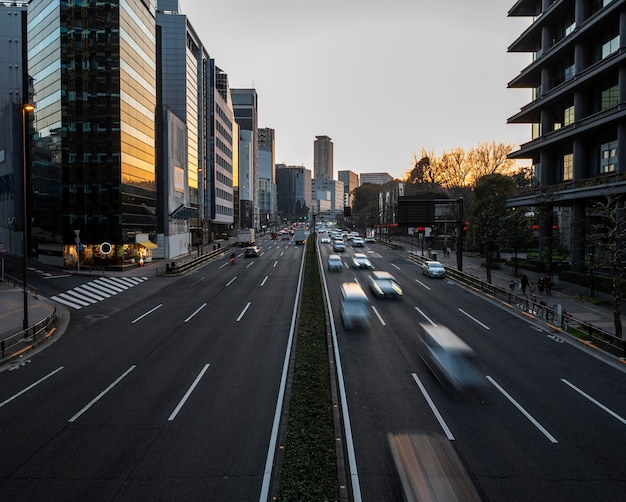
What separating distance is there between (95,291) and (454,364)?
3164cm

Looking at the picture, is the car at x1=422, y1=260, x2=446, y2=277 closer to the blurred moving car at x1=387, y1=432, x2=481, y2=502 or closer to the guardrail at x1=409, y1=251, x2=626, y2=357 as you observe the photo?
the guardrail at x1=409, y1=251, x2=626, y2=357

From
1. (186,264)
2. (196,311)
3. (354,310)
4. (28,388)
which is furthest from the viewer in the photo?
(186,264)

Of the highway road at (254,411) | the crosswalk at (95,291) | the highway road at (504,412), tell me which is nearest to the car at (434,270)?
the highway road at (254,411)

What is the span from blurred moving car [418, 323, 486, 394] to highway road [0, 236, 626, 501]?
0.43 metres

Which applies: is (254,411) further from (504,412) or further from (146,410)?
(504,412)

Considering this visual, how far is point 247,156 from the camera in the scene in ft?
486

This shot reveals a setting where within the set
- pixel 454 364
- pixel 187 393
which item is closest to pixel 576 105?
pixel 454 364

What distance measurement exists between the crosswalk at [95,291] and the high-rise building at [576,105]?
36.3 metres

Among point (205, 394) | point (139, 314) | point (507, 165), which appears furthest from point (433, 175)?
point (205, 394)

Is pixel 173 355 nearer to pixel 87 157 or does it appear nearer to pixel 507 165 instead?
pixel 87 157

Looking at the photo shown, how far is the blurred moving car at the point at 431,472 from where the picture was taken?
7.25 meters

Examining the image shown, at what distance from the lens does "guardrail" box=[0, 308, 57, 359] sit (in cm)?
1910

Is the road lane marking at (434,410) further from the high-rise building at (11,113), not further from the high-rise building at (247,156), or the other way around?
the high-rise building at (247,156)

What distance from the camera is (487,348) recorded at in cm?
2005
